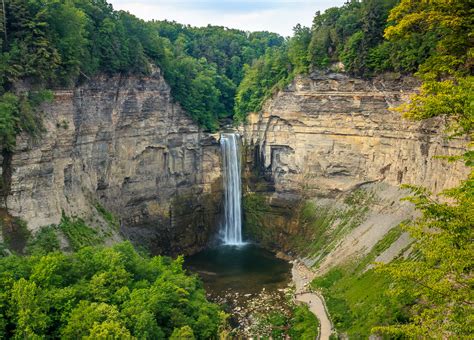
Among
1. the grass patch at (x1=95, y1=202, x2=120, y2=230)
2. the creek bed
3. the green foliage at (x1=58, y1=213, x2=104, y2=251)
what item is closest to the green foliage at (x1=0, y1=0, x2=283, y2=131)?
the green foliage at (x1=58, y1=213, x2=104, y2=251)

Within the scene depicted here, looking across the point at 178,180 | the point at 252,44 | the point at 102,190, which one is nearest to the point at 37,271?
the point at 102,190

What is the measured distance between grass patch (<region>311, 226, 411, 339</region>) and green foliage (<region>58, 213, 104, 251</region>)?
16.3 m

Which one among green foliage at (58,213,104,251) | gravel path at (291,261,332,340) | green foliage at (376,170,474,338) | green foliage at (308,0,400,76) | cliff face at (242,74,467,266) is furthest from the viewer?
green foliage at (308,0,400,76)

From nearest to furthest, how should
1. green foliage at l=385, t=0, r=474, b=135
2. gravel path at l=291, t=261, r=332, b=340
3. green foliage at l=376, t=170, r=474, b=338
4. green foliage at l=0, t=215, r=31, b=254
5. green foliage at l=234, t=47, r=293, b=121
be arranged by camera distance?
1. green foliage at l=376, t=170, r=474, b=338
2. green foliage at l=385, t=0, r=474, b=135
3. green foliage at l=0, t=215, r=31, b=254
4. gravel path at l=291, t=261, r=332, b=340
5. green foliage at l=234, t=47, r=293, b=121

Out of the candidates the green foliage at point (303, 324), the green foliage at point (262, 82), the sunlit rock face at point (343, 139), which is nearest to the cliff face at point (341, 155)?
the sunlit rock face at point (343, 139)

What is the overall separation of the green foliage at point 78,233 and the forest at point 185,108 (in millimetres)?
727

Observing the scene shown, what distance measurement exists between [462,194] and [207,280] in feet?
97.6

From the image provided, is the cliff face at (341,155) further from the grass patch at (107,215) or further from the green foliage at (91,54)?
the grass patch at (107,215)

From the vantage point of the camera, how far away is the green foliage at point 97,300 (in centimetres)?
2059

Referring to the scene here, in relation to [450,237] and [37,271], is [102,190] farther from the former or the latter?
[450,237]

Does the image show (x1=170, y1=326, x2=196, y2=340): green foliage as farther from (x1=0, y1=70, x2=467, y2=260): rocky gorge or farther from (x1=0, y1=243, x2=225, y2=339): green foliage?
(x1=0, y1=70, x2=467, y2=260): rocky gorge

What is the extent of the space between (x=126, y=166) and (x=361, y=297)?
2269 cm

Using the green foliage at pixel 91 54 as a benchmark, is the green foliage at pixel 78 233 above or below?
below

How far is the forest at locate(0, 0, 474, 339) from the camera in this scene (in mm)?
14250
